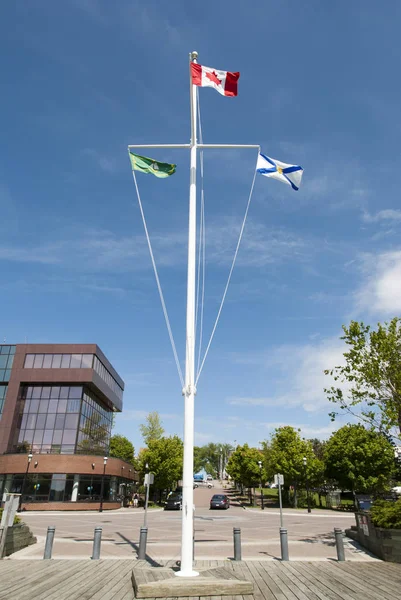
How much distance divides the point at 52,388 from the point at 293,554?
38808mm

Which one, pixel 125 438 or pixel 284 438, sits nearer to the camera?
pixel 284 438

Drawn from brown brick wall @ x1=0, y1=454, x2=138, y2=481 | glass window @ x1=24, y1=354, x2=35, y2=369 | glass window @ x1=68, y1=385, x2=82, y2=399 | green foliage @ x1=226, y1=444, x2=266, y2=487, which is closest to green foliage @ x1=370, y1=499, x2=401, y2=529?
brown brick wall @ x1=0, y1=454, x2=138, y2=481

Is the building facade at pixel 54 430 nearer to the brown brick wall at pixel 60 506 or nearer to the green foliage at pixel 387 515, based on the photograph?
the brown brick wall at pixel 60 506

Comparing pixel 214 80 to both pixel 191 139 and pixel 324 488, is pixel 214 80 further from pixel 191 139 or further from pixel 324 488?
pixel 324 488

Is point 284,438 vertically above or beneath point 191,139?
beneath

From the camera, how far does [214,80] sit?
10.4 metres

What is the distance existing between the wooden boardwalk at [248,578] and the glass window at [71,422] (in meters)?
34.1

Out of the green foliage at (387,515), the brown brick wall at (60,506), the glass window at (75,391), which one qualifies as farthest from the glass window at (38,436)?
the green foliage at (387,515)

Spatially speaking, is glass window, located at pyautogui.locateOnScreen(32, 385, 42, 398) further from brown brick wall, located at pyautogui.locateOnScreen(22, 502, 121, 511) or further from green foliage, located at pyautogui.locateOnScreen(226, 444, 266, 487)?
green foliage, located at pyautogui.locateOnScreen(226, 444, 266, 487)

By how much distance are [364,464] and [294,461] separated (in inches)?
273

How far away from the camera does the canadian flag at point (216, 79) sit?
404 inches

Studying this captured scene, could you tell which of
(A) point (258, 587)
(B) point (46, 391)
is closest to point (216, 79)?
(A) point (258, 587)

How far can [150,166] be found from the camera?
11289mm

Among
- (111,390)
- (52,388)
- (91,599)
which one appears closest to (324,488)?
(111,390)
